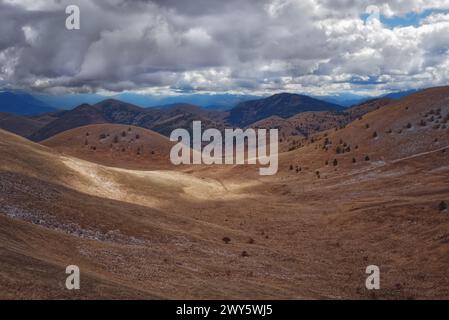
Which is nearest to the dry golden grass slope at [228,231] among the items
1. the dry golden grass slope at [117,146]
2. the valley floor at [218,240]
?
the valley floor at [218,240]

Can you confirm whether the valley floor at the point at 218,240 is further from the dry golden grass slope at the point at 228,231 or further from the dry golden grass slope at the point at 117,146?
the dry golden grass slope at the point at 117,146

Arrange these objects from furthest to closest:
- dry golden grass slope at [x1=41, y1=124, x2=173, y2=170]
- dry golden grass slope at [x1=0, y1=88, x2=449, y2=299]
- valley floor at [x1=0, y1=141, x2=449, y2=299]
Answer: dry golden grass slope at [x1=41, y1=124, x2=173, y2=170], dry golden grass slope at [x1=0, y1=88, x2=449, y2=299], valley floor at [x1=0, y1=141, x2=449, y2=299]

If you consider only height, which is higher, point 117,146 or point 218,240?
point 117,146

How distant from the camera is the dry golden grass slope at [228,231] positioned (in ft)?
58.0

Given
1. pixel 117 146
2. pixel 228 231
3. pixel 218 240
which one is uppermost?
pixel 117 146

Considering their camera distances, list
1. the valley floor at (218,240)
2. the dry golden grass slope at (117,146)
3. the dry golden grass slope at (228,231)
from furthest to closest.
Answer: the dry golden grass slope at (117,146) < the dry golden grass slope at (228,231) < the valley floor at (218,240)

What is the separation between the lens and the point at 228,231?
31.6 metres

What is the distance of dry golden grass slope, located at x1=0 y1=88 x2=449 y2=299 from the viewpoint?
58.0ft

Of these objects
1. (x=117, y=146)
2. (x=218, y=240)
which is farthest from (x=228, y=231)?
(x=117, y=146)

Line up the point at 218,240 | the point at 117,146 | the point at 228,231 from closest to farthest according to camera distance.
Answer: the point at 218,240 < the point at 228,231 < the point at 117,146

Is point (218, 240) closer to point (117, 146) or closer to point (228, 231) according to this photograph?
point (228, 231)

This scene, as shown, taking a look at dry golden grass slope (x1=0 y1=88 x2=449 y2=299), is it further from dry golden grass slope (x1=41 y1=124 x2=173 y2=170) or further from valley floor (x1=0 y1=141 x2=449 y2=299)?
dry golden grass slope (x1=41 y1=124 x2=173 y2=170)

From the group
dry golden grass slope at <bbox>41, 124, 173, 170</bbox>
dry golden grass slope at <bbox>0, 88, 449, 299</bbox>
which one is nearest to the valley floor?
dry golden grass slope at <bbox>0, 88, 449, 299</bbox>
